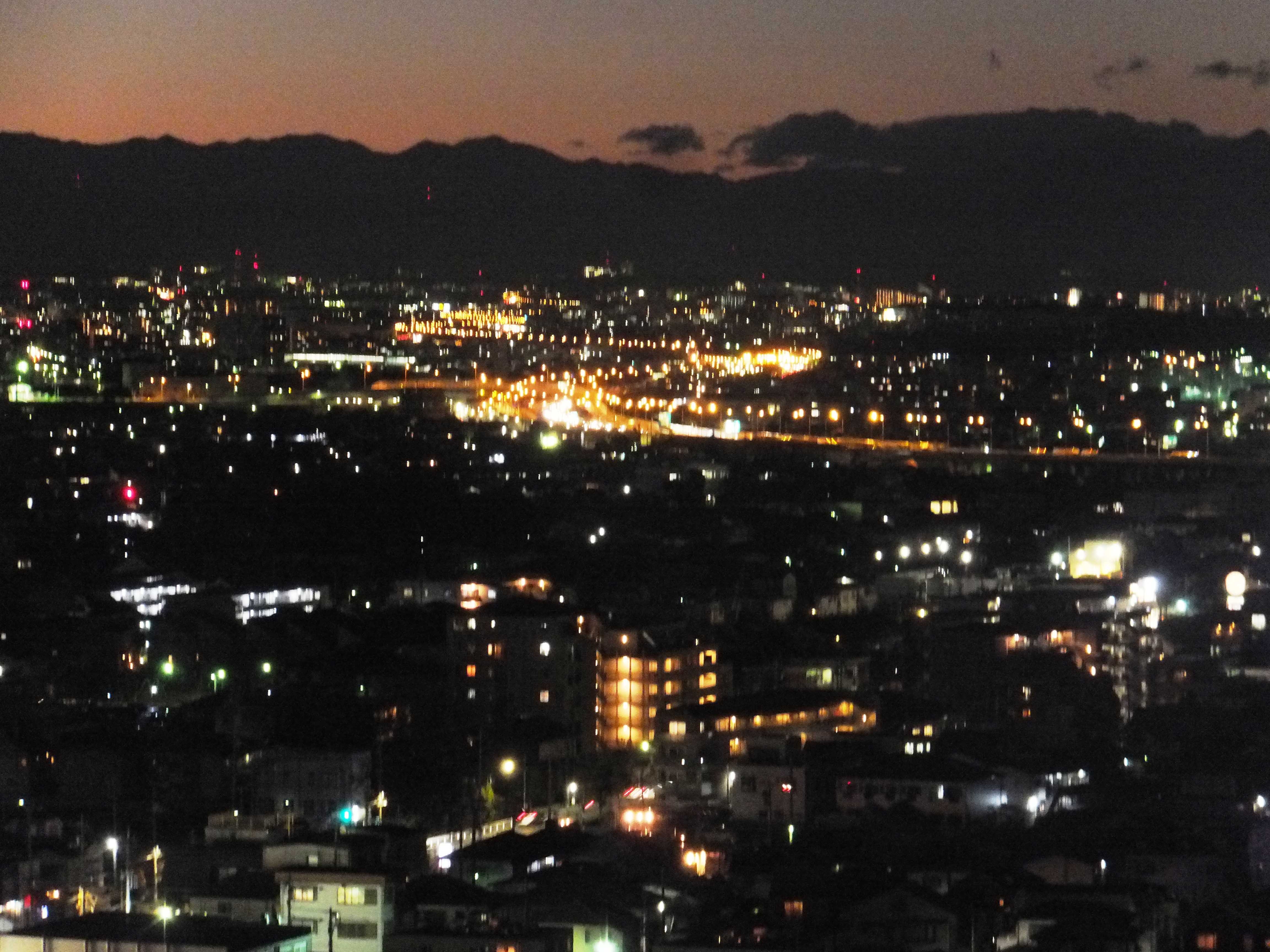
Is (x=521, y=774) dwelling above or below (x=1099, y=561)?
below

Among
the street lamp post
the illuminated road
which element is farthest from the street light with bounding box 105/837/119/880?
the illuminated road

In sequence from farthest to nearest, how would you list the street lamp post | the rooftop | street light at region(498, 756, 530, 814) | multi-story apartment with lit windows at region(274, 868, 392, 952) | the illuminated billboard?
the illuminated billboard < street light at region(498, 756, 530, 814) < the street lamp post < multi-story apartment with lit windows at region(274, 868, 392, 952) < the rooftop

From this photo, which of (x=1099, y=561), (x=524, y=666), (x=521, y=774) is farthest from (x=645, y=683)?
(x=1099, y=561)

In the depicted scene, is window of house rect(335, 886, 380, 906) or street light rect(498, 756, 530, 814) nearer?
window of house rect(335, 886, 380, 906)

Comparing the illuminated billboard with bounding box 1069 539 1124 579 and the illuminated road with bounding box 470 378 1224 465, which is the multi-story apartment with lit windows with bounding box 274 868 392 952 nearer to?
the illuminated billboard with bounding box 1069 539 1124 579

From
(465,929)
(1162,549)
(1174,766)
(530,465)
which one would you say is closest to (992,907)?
(465,929)

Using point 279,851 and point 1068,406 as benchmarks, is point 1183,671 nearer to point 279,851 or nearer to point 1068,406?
point 279,851

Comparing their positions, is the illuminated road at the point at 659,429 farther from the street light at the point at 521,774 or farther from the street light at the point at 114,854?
the street light at the point at 114,854

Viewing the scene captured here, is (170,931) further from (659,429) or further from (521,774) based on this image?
(659,429)
